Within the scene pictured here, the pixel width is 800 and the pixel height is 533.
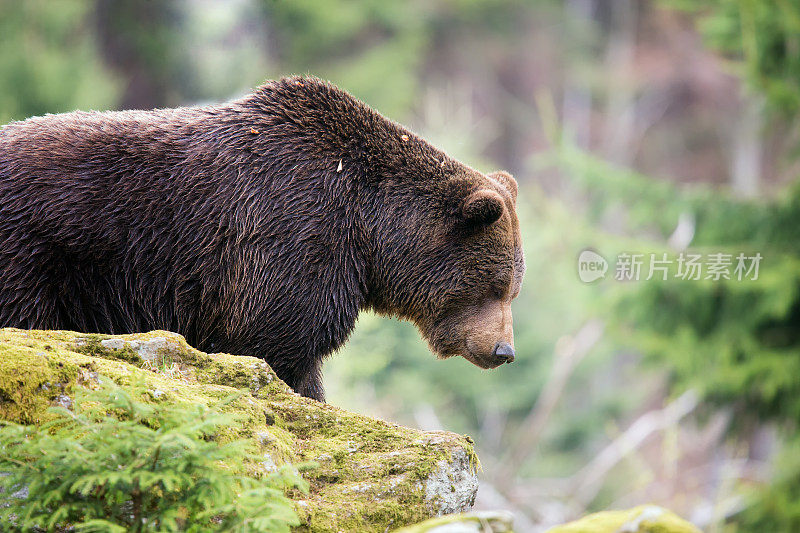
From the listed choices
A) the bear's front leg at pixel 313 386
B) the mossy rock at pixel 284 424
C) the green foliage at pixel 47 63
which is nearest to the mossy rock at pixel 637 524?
the mossy rock at pixel 284 424

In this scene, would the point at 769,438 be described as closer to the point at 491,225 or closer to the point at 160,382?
the point at 491,225

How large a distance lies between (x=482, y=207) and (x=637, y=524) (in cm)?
261

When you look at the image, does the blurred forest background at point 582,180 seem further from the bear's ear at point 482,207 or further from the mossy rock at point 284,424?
the mossy rock at point 284,424

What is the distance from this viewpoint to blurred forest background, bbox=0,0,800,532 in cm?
1271

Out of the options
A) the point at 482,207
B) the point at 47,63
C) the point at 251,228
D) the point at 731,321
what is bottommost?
the point at 251,228

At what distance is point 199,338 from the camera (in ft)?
17.6

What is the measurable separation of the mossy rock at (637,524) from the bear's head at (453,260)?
2.26 m

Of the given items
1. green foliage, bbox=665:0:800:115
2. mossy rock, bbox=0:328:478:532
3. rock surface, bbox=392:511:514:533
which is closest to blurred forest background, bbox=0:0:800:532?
green foliage, bbox=665:0:800:115

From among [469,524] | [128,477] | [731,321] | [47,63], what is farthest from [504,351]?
[47,63]

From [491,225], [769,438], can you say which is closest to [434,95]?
[769,438]

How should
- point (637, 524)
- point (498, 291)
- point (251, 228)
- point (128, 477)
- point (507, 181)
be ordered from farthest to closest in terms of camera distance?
point (507, 181) < point (498, 291) < point (251, 228) < point (637, 524) < point (128, 477)

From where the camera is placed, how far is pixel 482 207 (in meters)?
5.61

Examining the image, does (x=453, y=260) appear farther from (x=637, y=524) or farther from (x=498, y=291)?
(x=637, y=524)

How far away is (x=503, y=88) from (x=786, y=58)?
27601 millimetres
